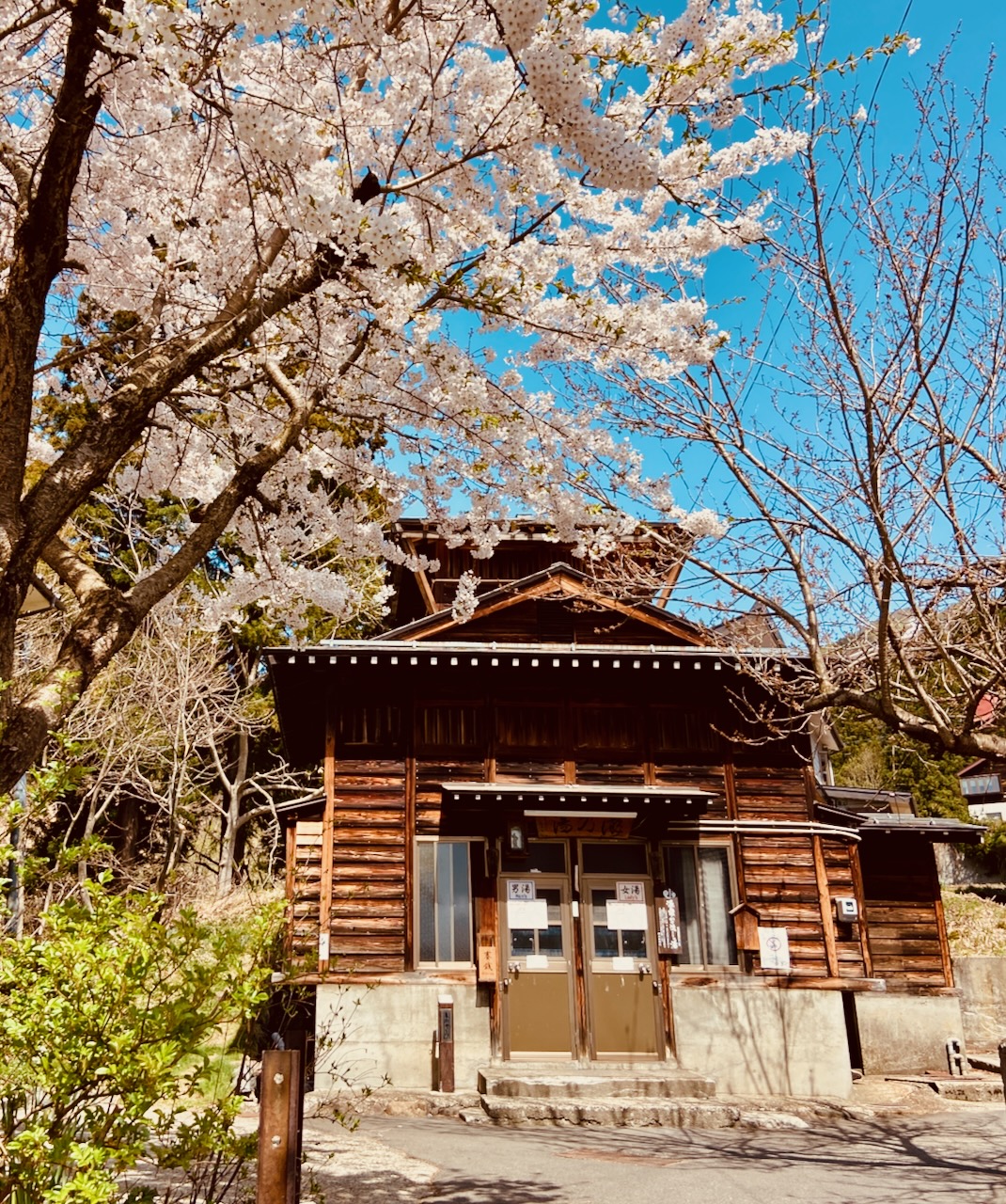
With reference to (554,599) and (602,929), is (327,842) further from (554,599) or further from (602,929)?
(554,599)

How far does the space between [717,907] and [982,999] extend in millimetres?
8209

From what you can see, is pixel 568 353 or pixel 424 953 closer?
pixel 568 353

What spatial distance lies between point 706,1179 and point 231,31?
916 cm

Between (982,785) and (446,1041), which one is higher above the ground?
(982,785)

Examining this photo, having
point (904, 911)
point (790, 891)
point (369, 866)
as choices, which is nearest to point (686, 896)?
point (790, 891)

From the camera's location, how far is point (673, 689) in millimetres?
14383

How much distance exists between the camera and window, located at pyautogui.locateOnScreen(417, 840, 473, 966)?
12.8 meters

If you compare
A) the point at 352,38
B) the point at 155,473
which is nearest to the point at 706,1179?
the point at 155,473

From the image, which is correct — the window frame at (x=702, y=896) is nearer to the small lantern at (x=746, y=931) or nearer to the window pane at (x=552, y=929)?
the small lantern at (x=746, y=931)

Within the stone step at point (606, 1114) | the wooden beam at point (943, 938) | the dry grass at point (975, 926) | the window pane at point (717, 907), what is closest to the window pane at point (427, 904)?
the stone step at point (606, 1114)

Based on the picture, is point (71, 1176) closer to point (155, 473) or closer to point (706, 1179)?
point (155, 473)

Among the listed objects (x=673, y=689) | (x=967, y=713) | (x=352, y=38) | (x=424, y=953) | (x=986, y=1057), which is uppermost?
(x=352, y=38)

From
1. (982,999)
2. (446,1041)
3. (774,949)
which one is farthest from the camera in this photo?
(982,999)

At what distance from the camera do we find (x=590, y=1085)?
11.4 meters
